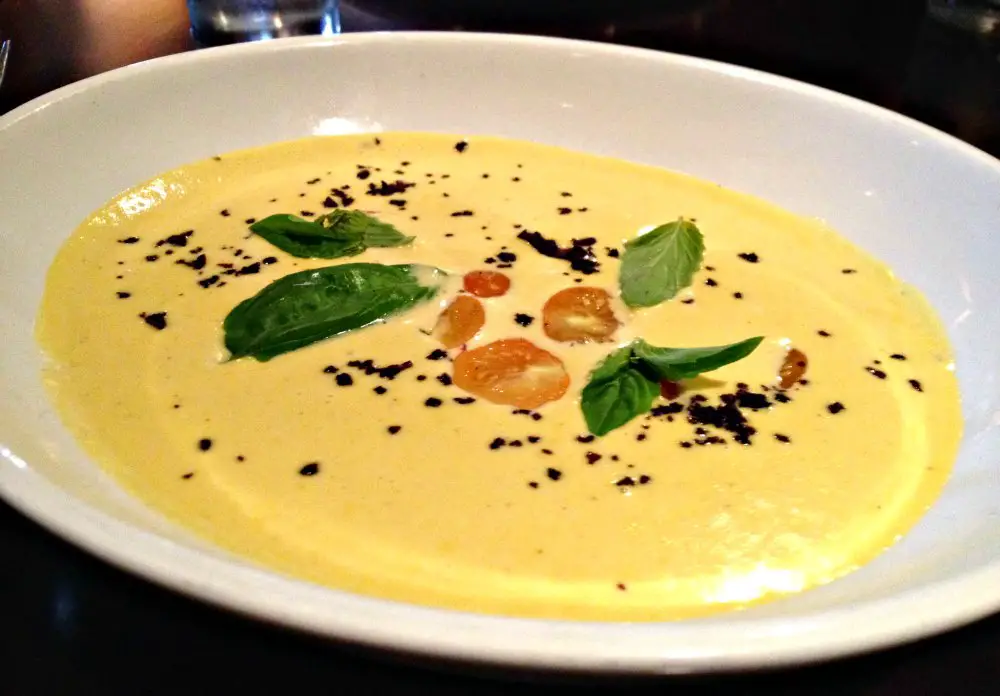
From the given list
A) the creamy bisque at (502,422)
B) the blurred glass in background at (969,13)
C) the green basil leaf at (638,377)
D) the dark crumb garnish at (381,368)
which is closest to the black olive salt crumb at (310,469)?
the creamy bisque at (502,422)

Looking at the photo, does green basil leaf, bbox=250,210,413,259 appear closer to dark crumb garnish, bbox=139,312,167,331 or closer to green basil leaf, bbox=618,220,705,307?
dark crumb garnish, bbox=139,312,167,331

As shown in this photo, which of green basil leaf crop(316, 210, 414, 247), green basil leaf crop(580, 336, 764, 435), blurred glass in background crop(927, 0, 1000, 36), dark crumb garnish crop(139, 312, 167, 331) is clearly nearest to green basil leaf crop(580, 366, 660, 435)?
green basil leaf crop(580, 336, 764, 435)

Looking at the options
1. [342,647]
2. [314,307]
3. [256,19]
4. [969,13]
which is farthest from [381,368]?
[969,13]

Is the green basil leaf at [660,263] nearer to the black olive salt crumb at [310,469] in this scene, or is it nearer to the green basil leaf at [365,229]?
the green basil leaf at [365,229]

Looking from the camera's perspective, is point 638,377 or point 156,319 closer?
point 638,377

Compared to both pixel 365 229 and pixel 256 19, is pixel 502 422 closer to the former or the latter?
pixel 365 229
